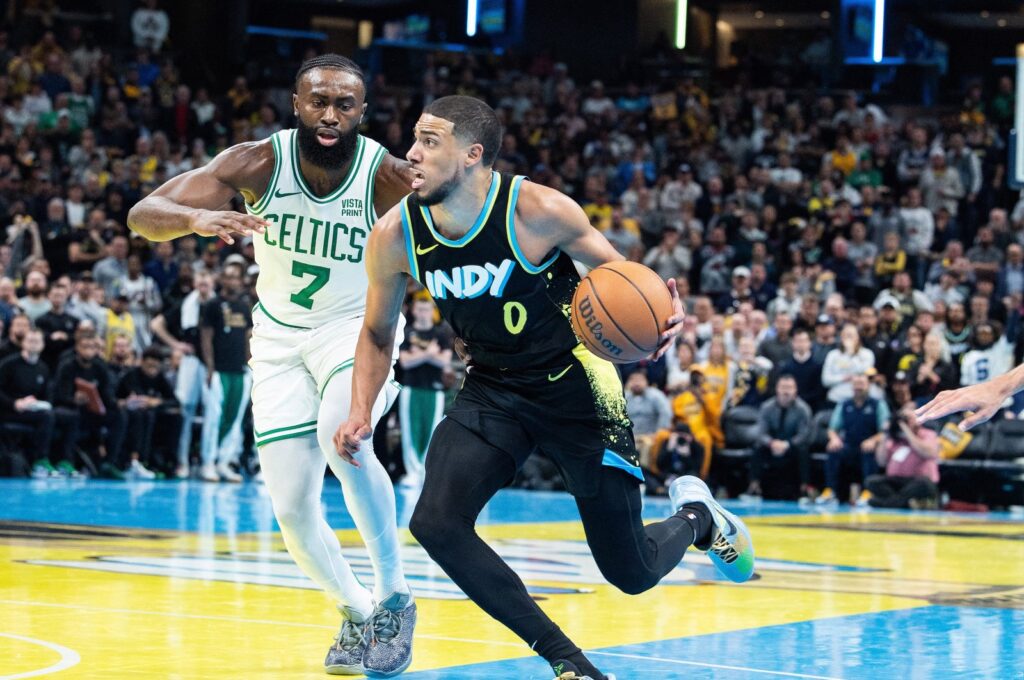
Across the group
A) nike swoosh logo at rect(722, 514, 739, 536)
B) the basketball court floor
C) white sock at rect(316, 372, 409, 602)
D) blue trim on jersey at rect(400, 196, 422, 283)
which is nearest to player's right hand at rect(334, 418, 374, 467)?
white sock at rect(316, 372, 409, 602)

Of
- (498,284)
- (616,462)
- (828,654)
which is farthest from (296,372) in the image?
(828,654)

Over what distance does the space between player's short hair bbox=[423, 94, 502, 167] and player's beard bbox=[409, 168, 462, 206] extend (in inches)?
4.9

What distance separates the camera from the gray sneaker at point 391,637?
231 inches

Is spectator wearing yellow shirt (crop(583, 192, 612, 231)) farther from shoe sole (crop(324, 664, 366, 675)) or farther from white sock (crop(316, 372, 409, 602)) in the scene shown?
shoe sole (crop(324, 664, 366, 675))

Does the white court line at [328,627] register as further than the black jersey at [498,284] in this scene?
Yes

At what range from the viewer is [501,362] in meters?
5.45

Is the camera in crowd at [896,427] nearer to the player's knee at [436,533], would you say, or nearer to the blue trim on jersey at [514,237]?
the blue trim on jersey at [514,237]

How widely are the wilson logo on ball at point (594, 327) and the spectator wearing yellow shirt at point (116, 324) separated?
529 inches

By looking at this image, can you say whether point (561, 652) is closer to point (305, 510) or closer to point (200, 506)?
point (305, 510)

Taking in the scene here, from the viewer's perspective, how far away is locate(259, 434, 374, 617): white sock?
6078 millimetres

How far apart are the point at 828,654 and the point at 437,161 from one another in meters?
2.72

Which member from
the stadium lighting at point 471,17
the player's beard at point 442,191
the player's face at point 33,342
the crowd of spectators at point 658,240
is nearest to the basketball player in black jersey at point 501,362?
the player's beard at point 442,191

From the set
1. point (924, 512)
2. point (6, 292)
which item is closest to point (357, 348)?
point (924, 512)

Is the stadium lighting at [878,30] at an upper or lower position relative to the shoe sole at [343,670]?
upper
